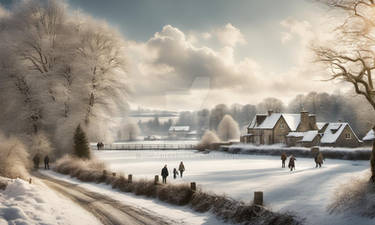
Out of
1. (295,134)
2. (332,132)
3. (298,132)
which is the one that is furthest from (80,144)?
(332,132)

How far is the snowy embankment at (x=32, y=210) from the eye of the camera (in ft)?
32.3

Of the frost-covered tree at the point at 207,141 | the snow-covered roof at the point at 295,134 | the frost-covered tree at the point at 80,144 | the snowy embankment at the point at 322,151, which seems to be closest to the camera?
the frost-covered tree at the point at 80,144

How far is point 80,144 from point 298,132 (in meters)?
42.5

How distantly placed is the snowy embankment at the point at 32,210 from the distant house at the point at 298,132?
4824cm

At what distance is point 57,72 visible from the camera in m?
31.2

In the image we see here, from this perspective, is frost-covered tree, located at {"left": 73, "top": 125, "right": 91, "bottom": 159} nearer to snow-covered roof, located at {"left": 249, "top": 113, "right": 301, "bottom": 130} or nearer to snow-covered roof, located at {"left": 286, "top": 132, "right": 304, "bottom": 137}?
snow-covered roof, located at {"left": 286, "top": 132, "right": 304, "bottom": 137}

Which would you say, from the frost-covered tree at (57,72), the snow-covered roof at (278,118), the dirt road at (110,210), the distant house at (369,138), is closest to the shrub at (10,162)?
the dirt road at (110,210)

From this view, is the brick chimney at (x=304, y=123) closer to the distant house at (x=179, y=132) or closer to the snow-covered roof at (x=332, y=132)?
the snow-covered roof at (x=332, y=132)

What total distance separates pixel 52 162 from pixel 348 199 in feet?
93.9

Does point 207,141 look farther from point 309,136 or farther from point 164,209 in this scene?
point 164,209

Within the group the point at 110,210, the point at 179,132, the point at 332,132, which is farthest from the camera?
the point at 179,132

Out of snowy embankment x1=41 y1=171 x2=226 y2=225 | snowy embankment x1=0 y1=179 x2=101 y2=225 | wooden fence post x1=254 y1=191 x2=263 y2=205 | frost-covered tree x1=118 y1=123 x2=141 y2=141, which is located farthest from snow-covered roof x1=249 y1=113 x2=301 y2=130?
frost-covered tree x1=118 y1=123 x2=141 y2=141

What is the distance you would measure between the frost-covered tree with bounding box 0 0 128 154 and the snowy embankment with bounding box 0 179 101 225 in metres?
17.8

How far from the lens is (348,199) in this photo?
10.3 m
